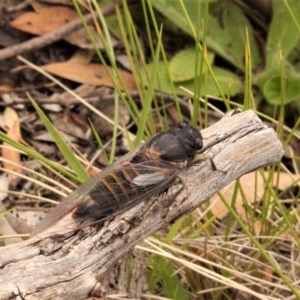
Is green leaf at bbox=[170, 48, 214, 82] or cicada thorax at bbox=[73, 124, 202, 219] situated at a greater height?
cicada thorax at bbox=[73, 124, 202, 219]

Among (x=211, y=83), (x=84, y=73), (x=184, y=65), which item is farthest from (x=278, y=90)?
(x=84, y=73)

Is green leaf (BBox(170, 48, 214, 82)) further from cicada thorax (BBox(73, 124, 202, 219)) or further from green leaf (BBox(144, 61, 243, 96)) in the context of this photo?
cicada thorax (BBox(73, 124, 202, 219))

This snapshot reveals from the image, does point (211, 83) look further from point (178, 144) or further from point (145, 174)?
point (145, 174)

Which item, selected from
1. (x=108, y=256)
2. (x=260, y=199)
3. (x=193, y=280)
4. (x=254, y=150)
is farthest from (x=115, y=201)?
(x=260, y=199)

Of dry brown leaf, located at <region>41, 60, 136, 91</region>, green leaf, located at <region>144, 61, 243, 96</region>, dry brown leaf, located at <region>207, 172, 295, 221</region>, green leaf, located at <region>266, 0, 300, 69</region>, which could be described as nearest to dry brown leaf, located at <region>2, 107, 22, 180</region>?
dry brown leaf, located at <region>41, 60, 136, 91</region>

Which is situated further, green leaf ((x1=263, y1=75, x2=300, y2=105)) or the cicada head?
green leaf ((x1=263, y1=75, x2=300, y2=105))

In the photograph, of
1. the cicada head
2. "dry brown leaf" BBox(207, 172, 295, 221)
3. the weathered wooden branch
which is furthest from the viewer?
"dry brown leaf" BBox(207, 172, 295, 221)
